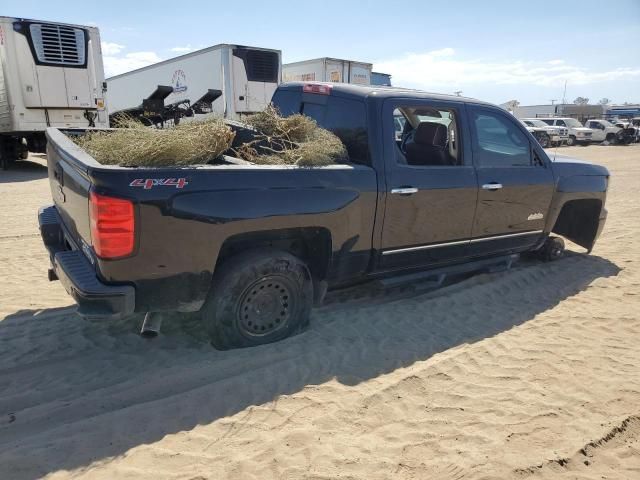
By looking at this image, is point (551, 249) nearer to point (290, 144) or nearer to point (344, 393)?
point (290, 144)

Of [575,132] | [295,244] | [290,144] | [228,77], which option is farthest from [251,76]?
[575,132]

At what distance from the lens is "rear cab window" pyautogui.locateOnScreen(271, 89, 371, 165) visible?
3805 mm

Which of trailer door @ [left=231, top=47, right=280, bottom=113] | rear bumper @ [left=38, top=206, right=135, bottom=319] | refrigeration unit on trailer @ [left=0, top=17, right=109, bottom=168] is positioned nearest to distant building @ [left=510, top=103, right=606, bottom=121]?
trailer door @ [left=231, top=47, right=280, bottom=113]

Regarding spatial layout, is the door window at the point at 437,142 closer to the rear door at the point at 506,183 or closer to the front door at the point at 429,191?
the front door at the point at 429,191

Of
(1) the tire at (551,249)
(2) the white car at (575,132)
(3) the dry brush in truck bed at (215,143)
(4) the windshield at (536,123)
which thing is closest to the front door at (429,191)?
(3) the dry brush in truck bed at (215,143)

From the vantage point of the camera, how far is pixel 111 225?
A: 2707 millimetres

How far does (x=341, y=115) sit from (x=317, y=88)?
1.60 ft

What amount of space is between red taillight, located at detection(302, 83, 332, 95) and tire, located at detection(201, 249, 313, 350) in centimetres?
164

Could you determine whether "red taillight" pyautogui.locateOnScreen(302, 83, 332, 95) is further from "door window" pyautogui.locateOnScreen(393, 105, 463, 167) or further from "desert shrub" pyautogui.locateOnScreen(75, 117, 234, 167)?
"desert shrub" pyautogui.locateOnScreen(75, 117, 234, 167)

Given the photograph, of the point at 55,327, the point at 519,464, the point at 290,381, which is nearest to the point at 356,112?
the point at 290,381

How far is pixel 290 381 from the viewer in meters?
3.14

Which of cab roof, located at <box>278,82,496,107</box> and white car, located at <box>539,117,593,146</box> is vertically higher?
cab roof, located at <box>278,82,496,107</box>

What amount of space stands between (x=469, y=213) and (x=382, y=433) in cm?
233

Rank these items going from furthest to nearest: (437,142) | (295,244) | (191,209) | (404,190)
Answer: (437,142)
(404,190)
(295,244)
(191,209)
